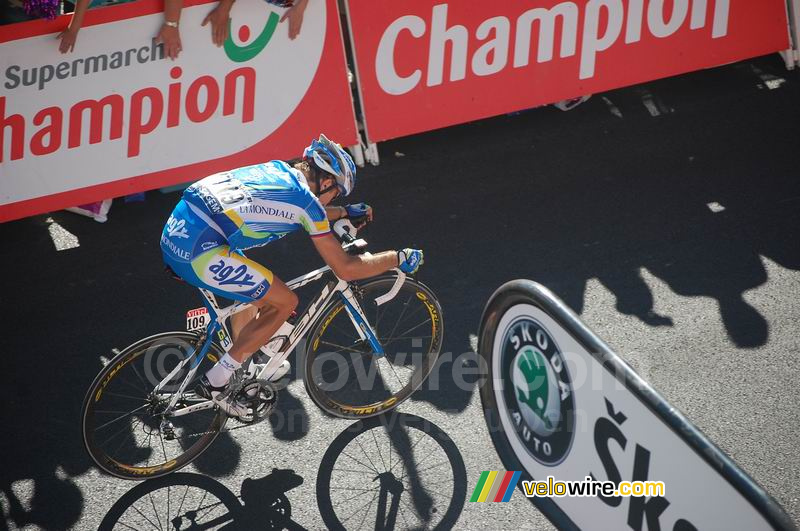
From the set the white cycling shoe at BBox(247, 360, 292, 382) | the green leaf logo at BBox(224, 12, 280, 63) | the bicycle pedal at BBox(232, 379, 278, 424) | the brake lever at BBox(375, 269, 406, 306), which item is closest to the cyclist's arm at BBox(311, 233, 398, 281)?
the brake lever at BBox(375, 269, 406, 306)

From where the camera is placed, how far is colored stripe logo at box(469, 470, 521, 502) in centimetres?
449

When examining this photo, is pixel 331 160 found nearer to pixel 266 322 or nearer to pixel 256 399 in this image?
pixel 266 322

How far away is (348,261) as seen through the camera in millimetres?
4426

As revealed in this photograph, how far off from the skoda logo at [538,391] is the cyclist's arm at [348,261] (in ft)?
4.85

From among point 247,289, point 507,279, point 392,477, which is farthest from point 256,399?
point 507,279

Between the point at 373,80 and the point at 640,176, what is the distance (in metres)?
2.57

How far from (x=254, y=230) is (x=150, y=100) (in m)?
2.95

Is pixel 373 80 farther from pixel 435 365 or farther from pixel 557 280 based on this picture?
pixel 435 365

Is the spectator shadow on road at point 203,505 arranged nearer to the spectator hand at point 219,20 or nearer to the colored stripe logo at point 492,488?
the colored stripe logo at point 492,488

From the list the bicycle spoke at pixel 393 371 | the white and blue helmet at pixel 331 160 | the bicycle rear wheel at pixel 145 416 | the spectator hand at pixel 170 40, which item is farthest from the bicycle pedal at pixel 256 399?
the spectator hand at pixel 170 40

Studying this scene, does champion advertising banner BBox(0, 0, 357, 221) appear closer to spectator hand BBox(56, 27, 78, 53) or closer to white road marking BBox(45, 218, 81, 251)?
spectator hand BBox(56, 27, 78, 53)

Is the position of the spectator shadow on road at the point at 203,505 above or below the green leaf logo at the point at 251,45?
below

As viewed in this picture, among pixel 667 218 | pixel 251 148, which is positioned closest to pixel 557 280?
pixel 667 218

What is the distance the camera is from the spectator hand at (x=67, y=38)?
20.9ft
